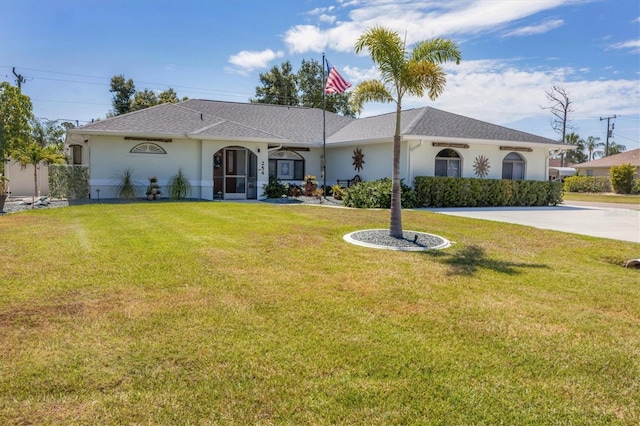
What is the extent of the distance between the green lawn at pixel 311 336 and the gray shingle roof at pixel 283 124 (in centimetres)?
1213

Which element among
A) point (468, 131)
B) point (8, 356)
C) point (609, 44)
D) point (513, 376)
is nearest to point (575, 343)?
point (513, 376)

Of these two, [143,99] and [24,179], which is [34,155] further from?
[143,99]

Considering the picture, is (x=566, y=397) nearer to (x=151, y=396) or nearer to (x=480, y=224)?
(x=151, y=396)

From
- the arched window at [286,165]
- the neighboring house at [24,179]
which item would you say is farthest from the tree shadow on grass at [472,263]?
the neighboring house at [24,179]

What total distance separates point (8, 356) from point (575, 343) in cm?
520

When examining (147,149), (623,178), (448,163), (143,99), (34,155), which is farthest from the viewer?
(143,99)

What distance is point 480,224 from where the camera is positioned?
13016mm

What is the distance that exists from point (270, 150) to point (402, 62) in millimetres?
14852

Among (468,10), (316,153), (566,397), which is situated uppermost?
(468,10)

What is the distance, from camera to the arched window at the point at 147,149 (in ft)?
65.1

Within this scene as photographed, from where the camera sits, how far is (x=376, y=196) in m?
17.8

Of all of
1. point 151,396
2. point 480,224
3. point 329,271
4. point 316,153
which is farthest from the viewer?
point 316,153

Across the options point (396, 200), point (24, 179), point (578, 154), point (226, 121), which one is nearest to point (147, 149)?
point (226, 121)

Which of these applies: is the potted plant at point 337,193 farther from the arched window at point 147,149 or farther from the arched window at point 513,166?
the arched window at point 513,166
